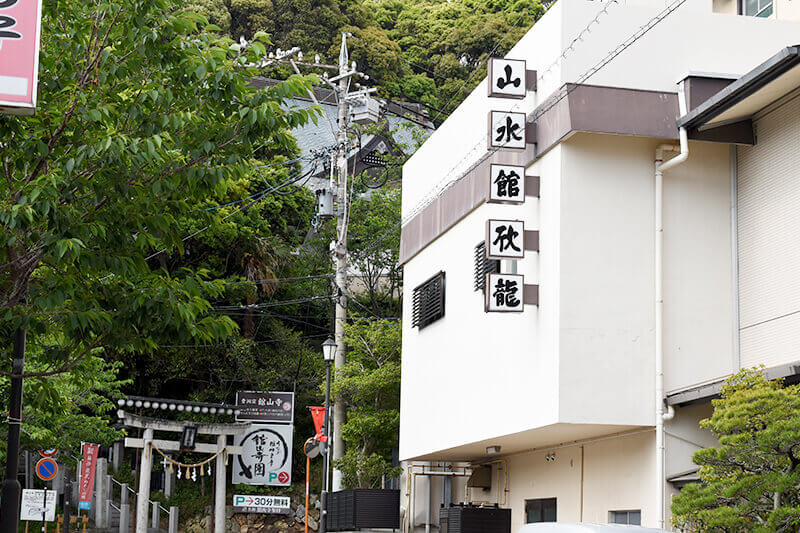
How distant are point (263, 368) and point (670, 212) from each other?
28.6 meters

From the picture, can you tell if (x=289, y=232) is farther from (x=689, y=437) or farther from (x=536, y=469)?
(x=689, y=437)

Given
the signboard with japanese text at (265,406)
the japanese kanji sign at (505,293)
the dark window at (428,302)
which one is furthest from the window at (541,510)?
the signboard with japanese text at (265,406)

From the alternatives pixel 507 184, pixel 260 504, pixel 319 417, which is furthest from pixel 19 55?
pixel 260 504

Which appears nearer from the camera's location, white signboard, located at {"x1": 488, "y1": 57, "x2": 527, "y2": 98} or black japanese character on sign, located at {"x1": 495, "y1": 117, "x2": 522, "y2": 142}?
black japanese character on sign, located at {"x1": 495, "y1": 117, "x2": 522, "y2": 142}

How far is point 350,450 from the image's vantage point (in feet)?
102

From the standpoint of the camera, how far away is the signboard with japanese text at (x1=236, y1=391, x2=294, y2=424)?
36.3 metres

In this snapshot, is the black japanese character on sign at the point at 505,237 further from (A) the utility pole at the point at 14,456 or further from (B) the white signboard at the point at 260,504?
(B) the white signboard at the point at 260,504

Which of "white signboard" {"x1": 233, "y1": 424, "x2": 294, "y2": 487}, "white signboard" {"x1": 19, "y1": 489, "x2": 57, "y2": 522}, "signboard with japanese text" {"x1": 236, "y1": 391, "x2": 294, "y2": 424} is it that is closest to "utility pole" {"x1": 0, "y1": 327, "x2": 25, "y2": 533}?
"white signboard" {"x1": 19, "y1": 489, "x2": 57, "y2": 522}

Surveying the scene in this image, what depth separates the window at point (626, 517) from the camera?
53.2ft

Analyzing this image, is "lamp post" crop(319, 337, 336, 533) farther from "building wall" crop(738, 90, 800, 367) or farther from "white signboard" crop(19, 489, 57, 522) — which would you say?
"building wall" crop(738, 90, 800, 367)

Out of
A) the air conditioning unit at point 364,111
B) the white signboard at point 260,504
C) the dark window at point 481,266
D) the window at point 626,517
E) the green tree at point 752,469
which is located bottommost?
the white signboard at point 260,504

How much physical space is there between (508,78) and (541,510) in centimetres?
828

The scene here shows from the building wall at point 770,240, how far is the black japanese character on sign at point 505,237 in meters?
3.60

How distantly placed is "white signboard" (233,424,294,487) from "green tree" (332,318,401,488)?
544cm
